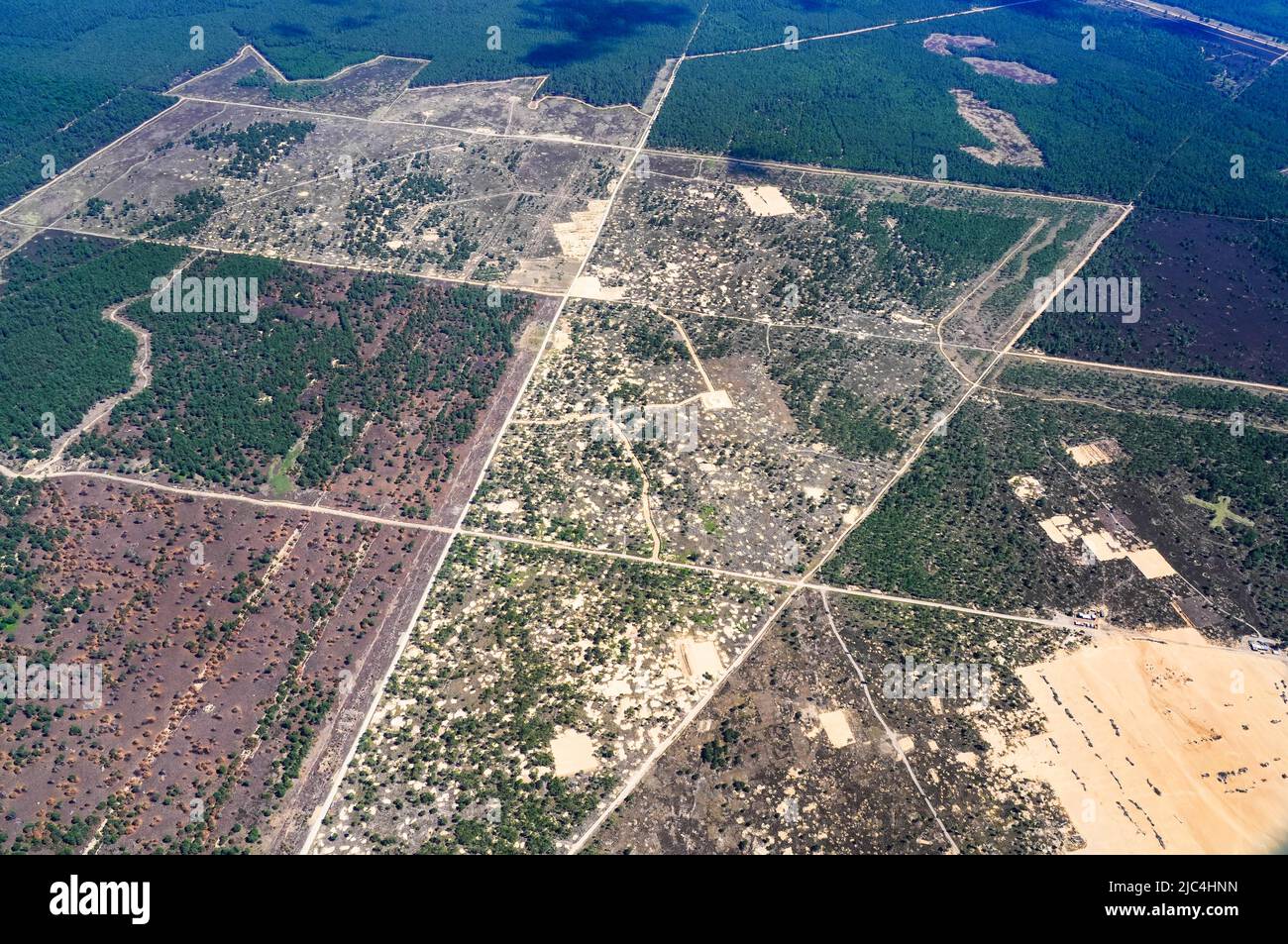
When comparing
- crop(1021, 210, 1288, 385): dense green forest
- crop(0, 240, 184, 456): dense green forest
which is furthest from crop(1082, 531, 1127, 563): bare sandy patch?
crop(0, 240, 184, 456): dense green forest

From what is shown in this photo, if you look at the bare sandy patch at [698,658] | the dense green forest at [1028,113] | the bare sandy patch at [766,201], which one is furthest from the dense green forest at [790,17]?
the bare sandy patch at [698,658]

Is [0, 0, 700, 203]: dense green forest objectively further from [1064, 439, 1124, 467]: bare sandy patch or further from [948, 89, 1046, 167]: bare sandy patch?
[1064, 439, 1124, 467]: bare sandy patch

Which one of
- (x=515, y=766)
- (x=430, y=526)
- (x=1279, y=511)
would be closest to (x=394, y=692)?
(x=515, y=766)

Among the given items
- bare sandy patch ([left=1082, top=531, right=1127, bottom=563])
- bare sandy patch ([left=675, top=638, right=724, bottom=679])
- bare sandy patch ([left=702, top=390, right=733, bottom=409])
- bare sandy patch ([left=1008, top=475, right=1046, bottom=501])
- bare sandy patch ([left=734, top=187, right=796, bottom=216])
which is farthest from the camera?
bare sandy patch ([left=734, top=187, right=796, bottom=216])

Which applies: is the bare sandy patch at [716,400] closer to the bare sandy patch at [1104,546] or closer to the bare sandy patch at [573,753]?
the bare sandy patch at [1104,546]

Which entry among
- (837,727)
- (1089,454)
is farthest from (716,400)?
(837,727)

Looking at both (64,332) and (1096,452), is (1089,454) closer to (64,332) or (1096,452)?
(1096,452)

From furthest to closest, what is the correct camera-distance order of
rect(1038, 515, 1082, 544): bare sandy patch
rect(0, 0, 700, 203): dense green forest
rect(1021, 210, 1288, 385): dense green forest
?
1. rect(0, 0, 700, 203): dense green forest
2. rect(1021, 210, 1288, 385): dense green forest
3. rect(1038, 515, 1082, 544): bare sandy patch
